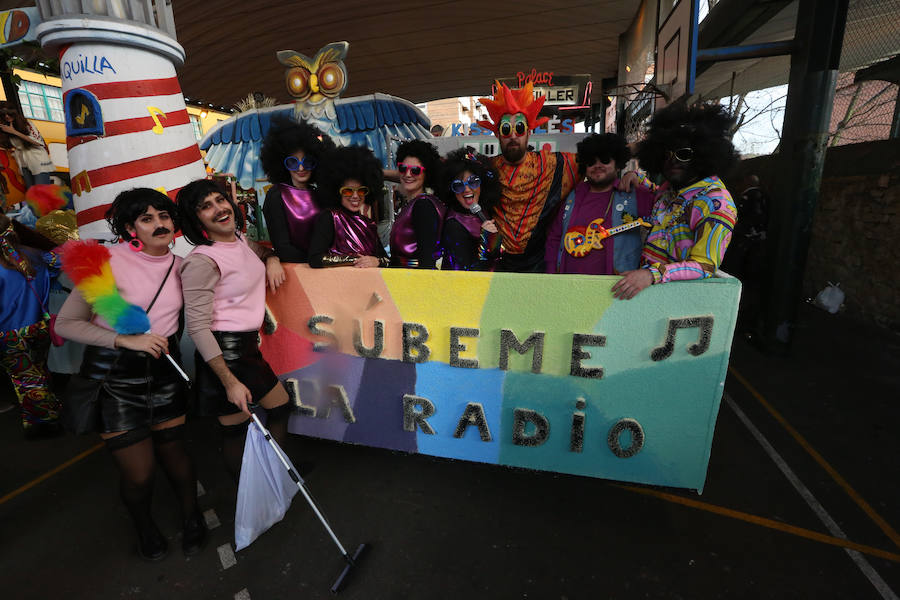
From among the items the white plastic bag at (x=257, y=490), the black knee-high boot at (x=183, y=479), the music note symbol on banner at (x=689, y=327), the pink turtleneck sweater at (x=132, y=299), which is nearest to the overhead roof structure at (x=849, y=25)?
the music note symbol on banner at (x=689, y=327)

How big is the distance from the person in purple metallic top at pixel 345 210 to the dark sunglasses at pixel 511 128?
869 mm

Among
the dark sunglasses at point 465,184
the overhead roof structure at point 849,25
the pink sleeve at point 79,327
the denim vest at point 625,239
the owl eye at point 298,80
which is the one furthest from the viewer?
the owl eye at point 298,80

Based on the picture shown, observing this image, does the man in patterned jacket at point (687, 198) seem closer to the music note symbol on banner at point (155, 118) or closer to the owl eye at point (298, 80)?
the music note symbol on banner at point (155, 118)

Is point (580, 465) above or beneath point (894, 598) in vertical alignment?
above

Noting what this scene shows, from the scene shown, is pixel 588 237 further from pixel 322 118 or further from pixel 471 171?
pixel 322 118

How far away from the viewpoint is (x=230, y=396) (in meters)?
2.08

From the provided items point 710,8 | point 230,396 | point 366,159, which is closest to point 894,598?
point 230,396

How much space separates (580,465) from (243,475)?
175 cm

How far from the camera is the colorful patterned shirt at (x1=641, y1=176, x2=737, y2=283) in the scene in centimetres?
197

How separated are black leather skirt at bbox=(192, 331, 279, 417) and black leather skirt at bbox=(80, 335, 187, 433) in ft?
0.47

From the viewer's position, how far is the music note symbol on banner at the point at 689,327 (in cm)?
199

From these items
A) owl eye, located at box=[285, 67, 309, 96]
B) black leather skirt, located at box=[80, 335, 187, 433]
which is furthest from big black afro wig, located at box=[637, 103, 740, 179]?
owl eye, located at box=[285, 67, 309, 96]

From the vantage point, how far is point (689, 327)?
6.58 feet

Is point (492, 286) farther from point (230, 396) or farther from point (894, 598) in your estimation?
point (894, 598)
